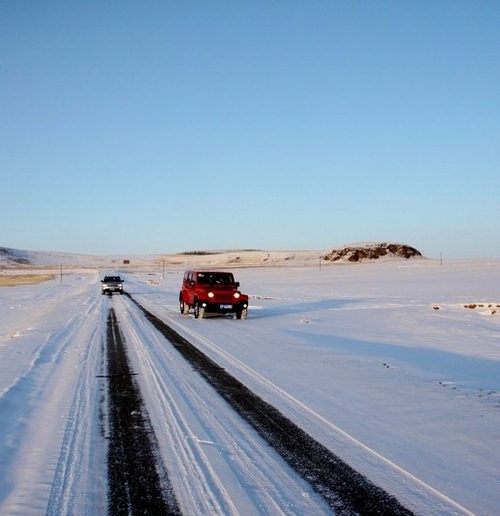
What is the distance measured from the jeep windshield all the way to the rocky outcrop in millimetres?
151419

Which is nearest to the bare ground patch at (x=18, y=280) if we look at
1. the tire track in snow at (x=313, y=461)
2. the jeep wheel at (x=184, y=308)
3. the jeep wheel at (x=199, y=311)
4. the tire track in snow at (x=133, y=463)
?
the jeep wheel at (x=184, y=308)

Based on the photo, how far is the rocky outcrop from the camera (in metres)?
177

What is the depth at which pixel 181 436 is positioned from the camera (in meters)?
6.99

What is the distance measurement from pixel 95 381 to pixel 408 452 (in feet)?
20.5

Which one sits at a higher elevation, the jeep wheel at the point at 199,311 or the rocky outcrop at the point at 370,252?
the rocky outcrop at the point at 370,252

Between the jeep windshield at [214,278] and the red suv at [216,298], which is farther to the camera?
the jeep windshield at [214,278]

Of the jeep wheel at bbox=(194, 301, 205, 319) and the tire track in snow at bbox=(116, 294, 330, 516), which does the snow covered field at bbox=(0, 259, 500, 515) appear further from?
the jeep wheel at bbox=(194, 301, 205, 319)

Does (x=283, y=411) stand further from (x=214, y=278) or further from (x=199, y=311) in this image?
(x=214, y=278)

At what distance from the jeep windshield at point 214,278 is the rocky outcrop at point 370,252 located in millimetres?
151419

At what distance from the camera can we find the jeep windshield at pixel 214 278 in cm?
2495

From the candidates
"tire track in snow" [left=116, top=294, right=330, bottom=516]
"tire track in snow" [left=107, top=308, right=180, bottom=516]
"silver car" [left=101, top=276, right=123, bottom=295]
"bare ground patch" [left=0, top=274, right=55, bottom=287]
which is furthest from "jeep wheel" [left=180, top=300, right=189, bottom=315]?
"bare ground patch" [left=0, top=274, right=55, bottom=287]

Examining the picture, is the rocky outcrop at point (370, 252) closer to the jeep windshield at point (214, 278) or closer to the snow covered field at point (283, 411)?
the jeep windshield at point (214, 278)

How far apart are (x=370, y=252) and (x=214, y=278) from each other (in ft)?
523

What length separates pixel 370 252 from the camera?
180125mm
